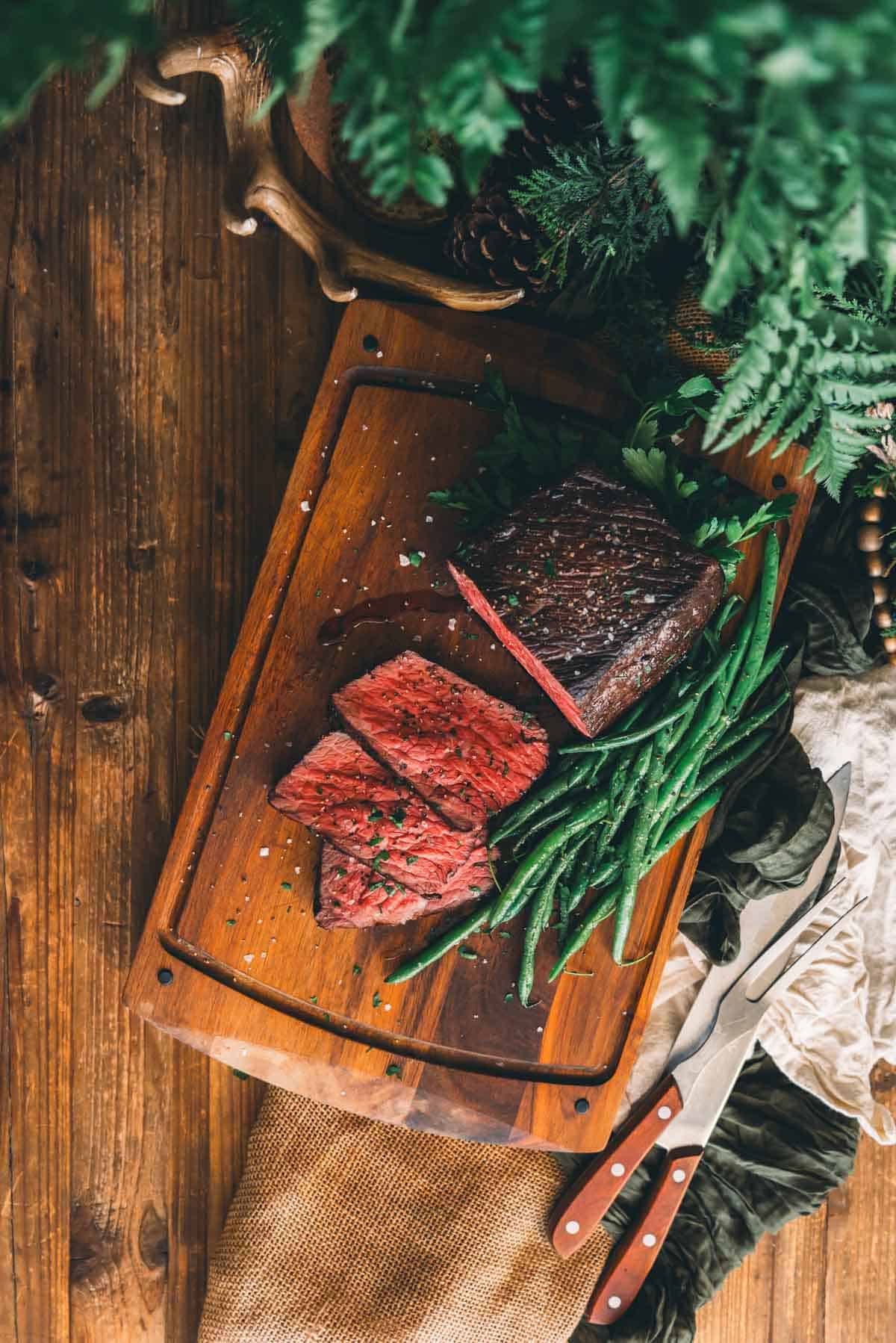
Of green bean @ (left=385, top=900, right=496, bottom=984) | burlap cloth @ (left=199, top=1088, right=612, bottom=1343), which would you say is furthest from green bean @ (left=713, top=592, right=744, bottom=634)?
burlap cloth @ (left=199, top=1088, right=612, bottom=1343)

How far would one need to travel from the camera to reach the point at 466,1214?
10.8ft

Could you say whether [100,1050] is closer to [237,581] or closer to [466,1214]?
[466,1214]

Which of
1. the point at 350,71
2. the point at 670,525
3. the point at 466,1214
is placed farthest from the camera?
the point at 466,1214

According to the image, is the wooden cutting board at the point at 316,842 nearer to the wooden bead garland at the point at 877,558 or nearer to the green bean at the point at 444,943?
the green bean at the point at 444,943

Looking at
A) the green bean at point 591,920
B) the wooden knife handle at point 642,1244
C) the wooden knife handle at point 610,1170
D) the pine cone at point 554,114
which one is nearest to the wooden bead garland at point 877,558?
the green bean at point 591,920

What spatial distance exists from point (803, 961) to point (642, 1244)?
3.55 ft

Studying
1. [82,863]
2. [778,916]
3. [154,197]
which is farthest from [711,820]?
[154,197]

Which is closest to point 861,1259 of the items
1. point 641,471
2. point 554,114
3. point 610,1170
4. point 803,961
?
point 610,1170

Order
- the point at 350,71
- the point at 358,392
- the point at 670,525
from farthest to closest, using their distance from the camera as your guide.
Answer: the point at 358,392 → the point at 670,525 → the point at 350,71

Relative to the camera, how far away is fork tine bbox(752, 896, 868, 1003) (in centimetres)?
316

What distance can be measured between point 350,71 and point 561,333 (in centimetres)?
155

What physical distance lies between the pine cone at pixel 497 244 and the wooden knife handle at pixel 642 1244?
2.81 metres

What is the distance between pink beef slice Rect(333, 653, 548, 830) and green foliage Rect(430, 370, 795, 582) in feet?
1.67

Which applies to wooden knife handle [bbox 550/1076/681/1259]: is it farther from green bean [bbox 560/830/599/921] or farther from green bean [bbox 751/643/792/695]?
green bean [bbox 751/643/792/695]
